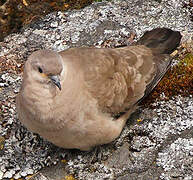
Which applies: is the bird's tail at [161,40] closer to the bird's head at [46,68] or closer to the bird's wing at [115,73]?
the bird's wing at [115,73]

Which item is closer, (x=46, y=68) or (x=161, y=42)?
(x=46, y=68)

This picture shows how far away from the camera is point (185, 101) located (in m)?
5.80

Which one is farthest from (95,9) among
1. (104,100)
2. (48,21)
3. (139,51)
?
(104,100)

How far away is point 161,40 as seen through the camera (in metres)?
6.36

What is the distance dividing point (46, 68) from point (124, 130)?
4.83 feet

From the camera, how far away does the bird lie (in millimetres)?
4984

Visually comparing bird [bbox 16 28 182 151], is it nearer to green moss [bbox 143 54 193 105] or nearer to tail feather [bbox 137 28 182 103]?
tail feather [bbox 137 28 182 103]

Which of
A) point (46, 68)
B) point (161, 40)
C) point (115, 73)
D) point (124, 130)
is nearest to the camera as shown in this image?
point (46, 68)

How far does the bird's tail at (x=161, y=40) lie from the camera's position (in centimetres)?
627

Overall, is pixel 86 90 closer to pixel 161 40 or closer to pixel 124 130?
pixel 124 130

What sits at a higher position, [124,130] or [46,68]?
[46,68]

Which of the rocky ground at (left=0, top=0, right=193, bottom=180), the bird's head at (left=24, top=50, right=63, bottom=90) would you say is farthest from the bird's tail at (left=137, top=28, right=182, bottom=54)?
the bird's head at (left=24, top=50, right=63, bottom=90)

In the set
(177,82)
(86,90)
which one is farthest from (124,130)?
(177,82)

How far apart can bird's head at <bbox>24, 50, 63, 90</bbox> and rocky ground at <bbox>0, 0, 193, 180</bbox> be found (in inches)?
45.0
